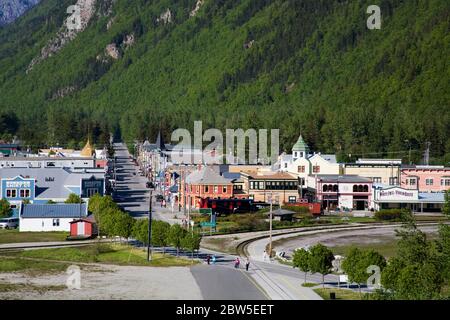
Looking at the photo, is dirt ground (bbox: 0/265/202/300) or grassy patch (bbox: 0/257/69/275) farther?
grassy patch (bbox: 0/257/69/275)

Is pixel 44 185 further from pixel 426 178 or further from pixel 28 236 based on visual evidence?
pixel 426 178

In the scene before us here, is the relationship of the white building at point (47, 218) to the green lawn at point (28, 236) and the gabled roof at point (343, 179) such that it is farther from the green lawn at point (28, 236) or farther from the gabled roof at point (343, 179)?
the gabled roof at point (343, 179)

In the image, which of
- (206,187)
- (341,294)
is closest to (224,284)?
(341,294)

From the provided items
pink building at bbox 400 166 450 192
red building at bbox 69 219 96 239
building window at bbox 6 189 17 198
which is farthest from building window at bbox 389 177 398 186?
red building at bbox 69 219 96 239

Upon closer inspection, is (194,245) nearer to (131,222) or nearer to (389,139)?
(131,222)

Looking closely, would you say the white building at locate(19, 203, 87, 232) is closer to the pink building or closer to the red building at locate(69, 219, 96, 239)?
the red building at locate(69, 219, 96, 239)
